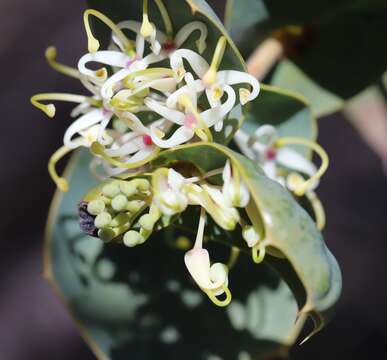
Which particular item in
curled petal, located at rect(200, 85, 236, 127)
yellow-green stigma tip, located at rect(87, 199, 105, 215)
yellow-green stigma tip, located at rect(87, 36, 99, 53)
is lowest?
curled petal, located at rect(200, 85, 236, 127)

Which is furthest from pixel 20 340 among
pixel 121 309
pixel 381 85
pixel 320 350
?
pixel 381 85

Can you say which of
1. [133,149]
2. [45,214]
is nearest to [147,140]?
[133,149]

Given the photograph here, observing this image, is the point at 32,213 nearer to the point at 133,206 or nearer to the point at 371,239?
the point at 371,239

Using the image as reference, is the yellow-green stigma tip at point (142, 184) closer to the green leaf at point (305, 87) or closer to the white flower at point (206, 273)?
the white flower at point (206, 273)

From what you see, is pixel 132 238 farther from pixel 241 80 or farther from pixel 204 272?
pixel 241 80

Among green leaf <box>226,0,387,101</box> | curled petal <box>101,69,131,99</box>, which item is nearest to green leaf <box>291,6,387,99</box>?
green leaf <box>226,0,387,101</box>

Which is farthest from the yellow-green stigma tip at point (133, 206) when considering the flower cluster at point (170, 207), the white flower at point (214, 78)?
the white flower at point (214, 78)

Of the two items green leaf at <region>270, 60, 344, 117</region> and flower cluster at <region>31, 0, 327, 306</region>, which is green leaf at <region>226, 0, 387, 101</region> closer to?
green leaf at <region>270, 60, 344, 117</region>
